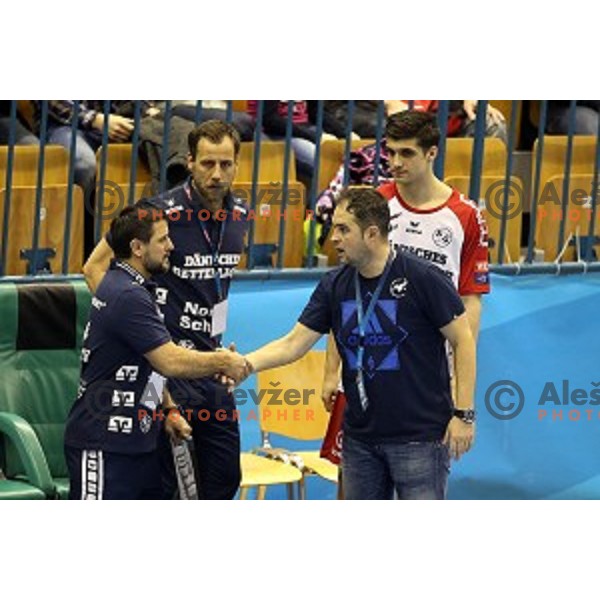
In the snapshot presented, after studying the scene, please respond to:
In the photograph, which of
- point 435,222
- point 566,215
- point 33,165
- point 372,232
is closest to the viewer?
point 372,232

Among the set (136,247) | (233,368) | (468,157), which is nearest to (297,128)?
(468,157)

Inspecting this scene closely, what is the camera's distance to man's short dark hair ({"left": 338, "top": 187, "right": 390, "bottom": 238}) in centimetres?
1015

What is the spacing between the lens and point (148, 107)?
12.6 metres

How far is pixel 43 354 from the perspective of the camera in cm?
1158

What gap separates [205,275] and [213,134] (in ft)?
2.09

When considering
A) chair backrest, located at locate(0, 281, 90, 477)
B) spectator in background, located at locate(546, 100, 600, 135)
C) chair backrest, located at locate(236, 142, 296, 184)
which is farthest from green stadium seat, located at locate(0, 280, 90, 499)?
spectator in background, located at locate(546, 100, 600, 135)

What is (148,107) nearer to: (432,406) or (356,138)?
(356,138)

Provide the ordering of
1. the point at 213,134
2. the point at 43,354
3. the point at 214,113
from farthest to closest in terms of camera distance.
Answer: the point at 214,113 < the point at 43,354 < the point at 213,134

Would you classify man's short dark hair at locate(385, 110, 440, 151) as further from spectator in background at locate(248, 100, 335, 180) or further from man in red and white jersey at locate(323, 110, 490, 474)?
spectator in background at locate(248, 100, 335, 180)

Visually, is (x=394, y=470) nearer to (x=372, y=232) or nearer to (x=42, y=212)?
(x=372, y=232)

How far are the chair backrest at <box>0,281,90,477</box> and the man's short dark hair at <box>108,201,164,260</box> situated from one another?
1249mm

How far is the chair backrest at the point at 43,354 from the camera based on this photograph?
11.5 m
